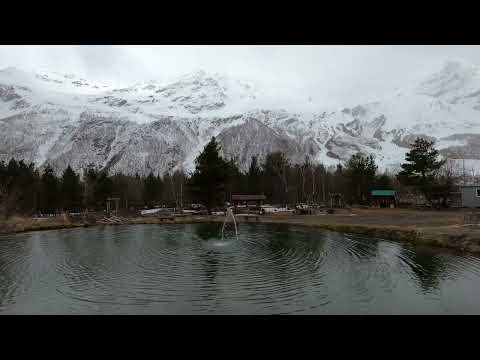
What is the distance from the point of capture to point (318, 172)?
11162 cm

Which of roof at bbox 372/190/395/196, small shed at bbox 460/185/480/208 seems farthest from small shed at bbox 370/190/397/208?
small shed at bbox 460/185/480/208

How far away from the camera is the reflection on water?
10.7 metres

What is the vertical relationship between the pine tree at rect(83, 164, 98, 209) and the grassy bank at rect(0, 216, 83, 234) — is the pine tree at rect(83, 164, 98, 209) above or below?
above

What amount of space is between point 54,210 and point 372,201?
67.8 meters

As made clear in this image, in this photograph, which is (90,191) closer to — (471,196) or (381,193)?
(381,193)

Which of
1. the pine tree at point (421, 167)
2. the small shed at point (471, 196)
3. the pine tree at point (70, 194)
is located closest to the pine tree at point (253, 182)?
the pine tree at point (421, 167)

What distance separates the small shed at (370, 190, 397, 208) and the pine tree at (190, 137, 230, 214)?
35579 mm

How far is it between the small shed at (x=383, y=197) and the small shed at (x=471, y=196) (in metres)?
13.1

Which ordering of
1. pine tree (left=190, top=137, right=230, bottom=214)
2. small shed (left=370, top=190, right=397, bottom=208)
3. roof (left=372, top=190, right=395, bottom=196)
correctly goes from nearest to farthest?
pine tree (left=190, top=137, right=230, bottom=214) < small shed (left=370, top=190, right=397, bottom=208) < roof (left=372, top=190, right=395, bottom=196)

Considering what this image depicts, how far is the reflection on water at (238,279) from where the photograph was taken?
35.0 feet

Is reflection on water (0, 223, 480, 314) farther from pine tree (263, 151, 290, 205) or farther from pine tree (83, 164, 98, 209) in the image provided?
pine tree (263, 151, 290, 205)

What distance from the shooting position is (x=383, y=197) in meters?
71.2
